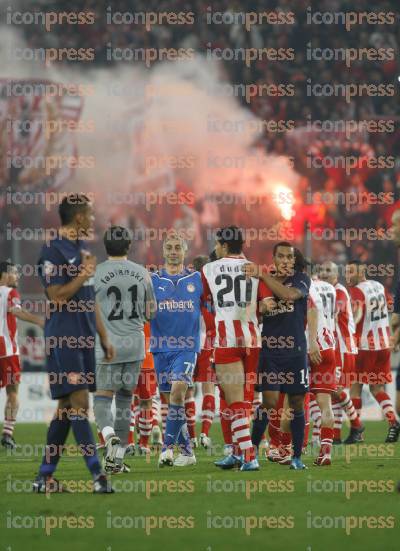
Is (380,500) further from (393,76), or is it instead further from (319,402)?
(393,76)

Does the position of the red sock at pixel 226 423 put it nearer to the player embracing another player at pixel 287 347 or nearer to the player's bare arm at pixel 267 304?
the player embracing another player at pixel 287 347

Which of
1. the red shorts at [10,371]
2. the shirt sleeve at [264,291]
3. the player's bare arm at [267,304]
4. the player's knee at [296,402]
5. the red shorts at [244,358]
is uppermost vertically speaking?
the shirt sleeve at [264,291]

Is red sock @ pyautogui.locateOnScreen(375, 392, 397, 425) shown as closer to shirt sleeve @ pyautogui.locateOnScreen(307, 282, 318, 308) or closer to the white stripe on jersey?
the white stripe on jersey

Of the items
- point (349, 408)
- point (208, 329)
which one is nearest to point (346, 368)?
point (349, 408)

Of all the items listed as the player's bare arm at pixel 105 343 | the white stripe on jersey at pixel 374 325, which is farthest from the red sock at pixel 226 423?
the white stripe on jersey at pixel 374 325

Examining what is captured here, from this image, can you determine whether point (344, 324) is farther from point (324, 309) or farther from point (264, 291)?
point (264, 291)

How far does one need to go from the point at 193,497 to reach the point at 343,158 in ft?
60.5

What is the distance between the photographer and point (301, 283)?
10141mm

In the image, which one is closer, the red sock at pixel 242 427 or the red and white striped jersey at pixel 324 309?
the red sock at pixel 242 427

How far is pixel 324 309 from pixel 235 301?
2.28 m

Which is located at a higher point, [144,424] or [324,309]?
[324,309]

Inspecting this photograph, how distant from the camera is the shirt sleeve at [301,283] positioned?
1010 cm

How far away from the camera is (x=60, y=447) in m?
8.27

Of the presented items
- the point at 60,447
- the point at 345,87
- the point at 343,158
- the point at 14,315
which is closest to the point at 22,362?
the point at 14,315
